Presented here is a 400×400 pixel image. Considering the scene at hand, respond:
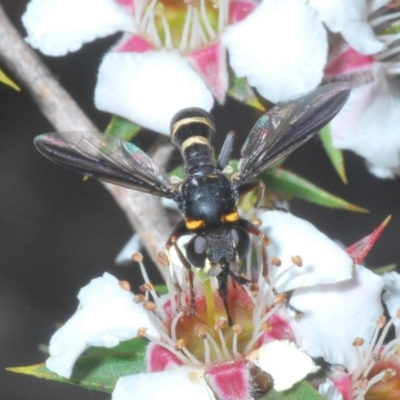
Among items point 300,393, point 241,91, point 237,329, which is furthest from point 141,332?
point 241,91

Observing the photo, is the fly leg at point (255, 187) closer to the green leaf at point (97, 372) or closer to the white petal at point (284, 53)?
the white petal at point (284, 53)

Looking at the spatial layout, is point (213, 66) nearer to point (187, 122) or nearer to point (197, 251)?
point (187, 122)

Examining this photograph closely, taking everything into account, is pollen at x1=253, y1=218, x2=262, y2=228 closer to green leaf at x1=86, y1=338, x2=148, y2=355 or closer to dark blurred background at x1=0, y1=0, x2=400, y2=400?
green leaf at x1=86, y1=338, x2=148, y2=355

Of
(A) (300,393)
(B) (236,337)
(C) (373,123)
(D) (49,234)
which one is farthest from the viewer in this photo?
(D) (49,234)

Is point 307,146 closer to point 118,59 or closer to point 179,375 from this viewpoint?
point 118,59

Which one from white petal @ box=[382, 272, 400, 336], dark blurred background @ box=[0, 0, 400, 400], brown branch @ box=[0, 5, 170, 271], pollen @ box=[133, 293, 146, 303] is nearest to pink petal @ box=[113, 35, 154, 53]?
brown branch @ box=[0, 5, 170, 271]
